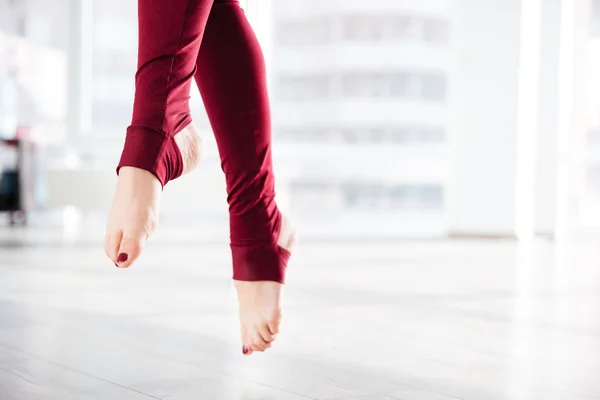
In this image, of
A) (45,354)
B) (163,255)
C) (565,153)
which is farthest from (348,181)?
(45,354)

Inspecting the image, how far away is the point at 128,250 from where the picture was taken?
35.9 inches

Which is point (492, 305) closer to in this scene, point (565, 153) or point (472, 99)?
point (472, 99)

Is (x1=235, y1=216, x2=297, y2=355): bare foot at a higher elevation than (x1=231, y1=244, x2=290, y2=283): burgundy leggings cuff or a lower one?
lower

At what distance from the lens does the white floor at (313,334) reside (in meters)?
1.04

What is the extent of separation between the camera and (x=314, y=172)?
6.80 m

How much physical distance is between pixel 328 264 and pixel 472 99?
207 centimetres

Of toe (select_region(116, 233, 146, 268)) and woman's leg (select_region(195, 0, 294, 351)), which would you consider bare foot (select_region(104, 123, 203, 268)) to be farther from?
woman's leg (select_region(195, 0, 294, 351))

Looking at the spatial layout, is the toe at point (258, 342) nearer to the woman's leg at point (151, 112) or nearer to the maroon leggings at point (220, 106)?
the maroon leggings at point (220, 106)

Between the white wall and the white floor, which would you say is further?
the white wall

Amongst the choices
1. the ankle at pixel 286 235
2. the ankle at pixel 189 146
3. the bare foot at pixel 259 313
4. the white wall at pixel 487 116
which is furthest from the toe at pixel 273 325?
the white wall at pixel 487 116

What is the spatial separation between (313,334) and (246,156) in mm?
491

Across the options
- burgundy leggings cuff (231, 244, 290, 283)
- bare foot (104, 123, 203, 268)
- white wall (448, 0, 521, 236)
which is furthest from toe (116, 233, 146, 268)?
white wall (448, 0, 521, 236)

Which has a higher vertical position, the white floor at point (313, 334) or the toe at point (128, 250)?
the toe at point (128, 250)

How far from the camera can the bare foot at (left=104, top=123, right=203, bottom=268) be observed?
0.91m
